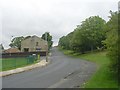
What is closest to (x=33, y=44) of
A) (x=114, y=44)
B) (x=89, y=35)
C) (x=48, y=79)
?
(x=89, y=35)

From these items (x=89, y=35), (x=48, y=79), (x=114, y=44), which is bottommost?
(x=48, y=79)

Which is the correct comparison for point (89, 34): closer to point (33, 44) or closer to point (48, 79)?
point (33, 44)

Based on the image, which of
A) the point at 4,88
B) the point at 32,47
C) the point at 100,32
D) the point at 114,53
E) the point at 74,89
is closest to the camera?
the point at 74,89

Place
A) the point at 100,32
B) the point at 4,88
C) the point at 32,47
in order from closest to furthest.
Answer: the point at 4,88 → the point at 100,32 → the point at 32,47

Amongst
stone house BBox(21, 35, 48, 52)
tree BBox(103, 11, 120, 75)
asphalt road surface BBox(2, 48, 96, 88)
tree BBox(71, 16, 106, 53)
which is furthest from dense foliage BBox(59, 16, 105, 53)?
tree BBox(103, 11, 120, 75)

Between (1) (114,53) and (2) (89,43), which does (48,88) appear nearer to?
(1) (114,53)

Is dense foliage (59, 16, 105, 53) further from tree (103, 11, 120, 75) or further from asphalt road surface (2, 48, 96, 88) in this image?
tree (103, 11, 120, 75)

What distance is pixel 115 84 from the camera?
19.2 meters

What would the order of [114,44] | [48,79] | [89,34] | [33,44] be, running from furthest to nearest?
[33,44]
[89,34]
[48,79]
[114,44]

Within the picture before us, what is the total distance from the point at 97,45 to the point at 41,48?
35963mm

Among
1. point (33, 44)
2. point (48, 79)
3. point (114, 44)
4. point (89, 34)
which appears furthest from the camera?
point (33, 44)

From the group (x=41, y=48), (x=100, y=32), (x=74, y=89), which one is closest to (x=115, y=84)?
(x=74, y=89)

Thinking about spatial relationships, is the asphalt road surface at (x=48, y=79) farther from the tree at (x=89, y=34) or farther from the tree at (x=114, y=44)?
the tree at (x=89, y=34)

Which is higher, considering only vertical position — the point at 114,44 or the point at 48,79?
the point at 114,44
